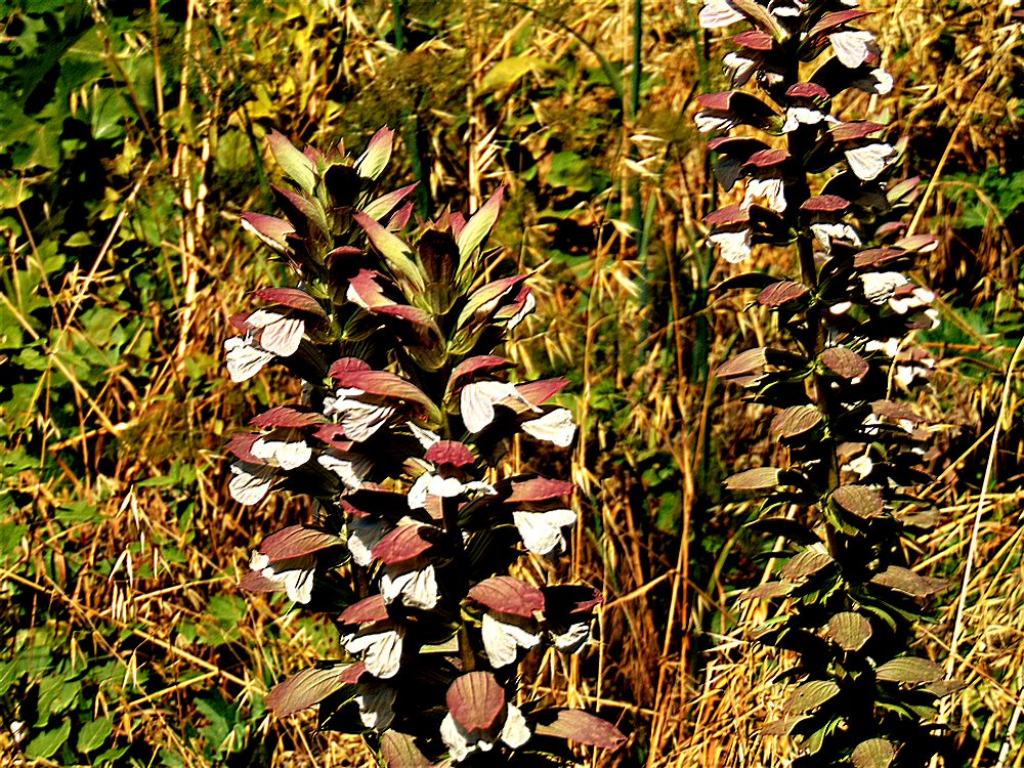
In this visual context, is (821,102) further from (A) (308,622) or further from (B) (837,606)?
(A) (308,622)

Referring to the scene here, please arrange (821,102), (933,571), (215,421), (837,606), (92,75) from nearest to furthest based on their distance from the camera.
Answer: (821,102) → (837,606) → (933,571) → (215,421) → (92,75)

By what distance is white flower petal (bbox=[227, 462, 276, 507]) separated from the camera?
152 centimetres

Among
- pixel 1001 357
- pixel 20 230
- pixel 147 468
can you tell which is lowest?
pixel 147 468

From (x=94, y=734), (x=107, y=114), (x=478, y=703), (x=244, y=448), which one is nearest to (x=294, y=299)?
(x=244, y=448)

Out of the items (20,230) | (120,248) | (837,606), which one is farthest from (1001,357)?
(20,230)

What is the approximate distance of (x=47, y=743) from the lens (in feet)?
7.74

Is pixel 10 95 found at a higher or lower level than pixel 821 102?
lower

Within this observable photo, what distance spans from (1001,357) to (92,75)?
2.75 meters

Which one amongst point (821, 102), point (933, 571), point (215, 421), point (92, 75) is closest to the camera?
point (821, 102)

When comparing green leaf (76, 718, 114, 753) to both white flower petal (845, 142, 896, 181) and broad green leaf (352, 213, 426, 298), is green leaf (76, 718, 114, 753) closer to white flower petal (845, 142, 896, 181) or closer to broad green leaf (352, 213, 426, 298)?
broad green leaf (352, 213, 426, 298)

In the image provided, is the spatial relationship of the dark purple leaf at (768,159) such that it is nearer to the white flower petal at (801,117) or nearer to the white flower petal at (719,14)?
the white flower petal at (801,117)

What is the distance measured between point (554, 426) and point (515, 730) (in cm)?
39

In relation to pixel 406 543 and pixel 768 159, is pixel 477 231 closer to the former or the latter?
pixel 406 543

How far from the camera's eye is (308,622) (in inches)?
110
